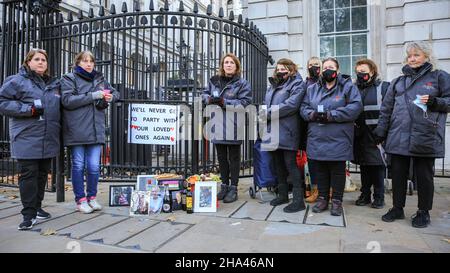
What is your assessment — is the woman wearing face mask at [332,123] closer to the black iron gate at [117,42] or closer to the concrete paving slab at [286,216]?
the concrete paving slab at [286,216]

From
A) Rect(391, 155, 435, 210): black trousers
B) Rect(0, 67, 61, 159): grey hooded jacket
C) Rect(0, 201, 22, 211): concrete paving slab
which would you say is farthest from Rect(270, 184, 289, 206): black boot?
Rect(0, 201, 22, 211): concrete paving slab

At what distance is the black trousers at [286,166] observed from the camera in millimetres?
4547

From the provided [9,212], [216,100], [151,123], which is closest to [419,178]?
[216,100]

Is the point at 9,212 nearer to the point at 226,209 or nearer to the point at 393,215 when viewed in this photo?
the point at 226,209

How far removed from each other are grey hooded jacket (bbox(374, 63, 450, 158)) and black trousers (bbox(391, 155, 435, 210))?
0.14m

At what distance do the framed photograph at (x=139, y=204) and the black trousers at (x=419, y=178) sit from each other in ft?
9.68

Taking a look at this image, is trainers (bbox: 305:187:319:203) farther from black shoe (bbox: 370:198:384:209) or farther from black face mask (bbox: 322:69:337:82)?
black face mask (bbox: 322:69:337:82)

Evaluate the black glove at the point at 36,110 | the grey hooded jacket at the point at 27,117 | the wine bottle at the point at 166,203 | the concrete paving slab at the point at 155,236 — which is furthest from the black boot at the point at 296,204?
the black glove at the point at 36,110

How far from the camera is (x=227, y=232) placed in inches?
143

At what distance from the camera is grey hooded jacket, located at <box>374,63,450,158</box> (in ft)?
12.1
